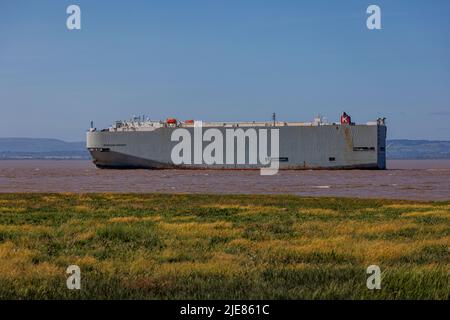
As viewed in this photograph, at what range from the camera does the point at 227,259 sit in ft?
39.7

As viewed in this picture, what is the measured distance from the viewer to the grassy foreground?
871 centimetres

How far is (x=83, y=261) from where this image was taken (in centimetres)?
1166

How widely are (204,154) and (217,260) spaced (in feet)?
286

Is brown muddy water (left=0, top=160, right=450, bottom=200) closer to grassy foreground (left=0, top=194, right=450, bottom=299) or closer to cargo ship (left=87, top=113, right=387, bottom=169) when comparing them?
cargo ship (left=87, top=113, right=387, bottom=169)

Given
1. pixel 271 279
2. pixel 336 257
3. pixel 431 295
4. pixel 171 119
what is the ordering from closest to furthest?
1. pixel 431 295
2. pixel 271 279
3. pixel 336 257
4. pixel 171 119

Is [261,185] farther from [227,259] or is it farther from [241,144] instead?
[227,259]

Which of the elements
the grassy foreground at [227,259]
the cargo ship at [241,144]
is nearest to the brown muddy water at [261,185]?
the cargo ship at [241,144]

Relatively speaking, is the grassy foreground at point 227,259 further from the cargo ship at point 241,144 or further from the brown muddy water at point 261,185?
the cargo ship at point 241,144

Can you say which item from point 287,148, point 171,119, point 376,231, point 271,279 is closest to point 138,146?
point 171,119

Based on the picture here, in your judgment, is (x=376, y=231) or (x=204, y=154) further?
(x=204, y=154)

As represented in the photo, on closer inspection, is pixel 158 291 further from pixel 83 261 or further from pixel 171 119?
pixel 171 119

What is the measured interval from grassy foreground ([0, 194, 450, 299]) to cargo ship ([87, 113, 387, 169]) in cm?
7308

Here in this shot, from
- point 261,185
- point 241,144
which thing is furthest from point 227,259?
point 241,144
